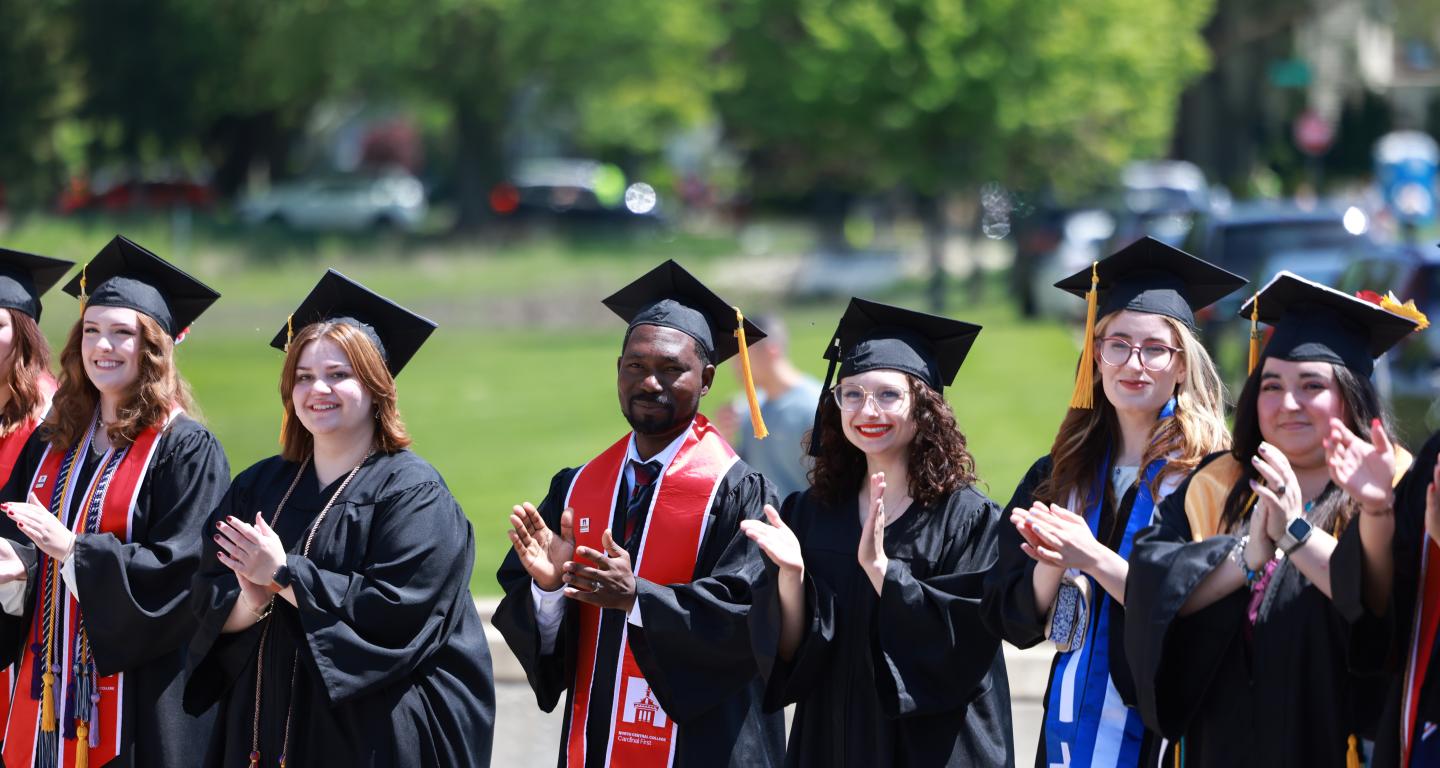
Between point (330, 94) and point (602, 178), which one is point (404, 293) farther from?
point (602, 178)

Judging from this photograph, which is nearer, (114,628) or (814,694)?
(814,694)

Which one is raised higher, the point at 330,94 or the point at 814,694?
the point at 330,94

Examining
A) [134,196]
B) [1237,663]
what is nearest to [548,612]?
[1237,663]

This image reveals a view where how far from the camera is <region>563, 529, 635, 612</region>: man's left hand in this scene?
4.64m

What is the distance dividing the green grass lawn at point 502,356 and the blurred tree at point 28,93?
5.13 meters

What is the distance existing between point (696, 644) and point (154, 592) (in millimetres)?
1670

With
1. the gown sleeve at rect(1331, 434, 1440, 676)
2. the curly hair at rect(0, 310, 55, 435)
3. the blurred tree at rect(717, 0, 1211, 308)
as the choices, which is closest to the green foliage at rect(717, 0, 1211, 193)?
the blurred tree at rect(717, 0, 1211, 308)

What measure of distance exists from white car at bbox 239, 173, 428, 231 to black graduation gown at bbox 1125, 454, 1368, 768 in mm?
35832

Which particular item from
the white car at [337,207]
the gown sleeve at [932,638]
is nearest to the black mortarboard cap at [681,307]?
the gown sleeve at [932,638]

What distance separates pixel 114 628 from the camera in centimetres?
518

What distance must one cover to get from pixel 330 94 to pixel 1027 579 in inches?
1505

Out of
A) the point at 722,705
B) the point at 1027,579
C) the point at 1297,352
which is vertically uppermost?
the point at 1297,352

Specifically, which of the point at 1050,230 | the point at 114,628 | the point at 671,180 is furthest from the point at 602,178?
the point at 114,628

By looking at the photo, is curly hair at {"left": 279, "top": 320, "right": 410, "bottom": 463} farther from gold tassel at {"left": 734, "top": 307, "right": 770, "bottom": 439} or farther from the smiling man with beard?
gold tassel at {"left": 734, "top": 307, "right": 770, "bottom": 439}
